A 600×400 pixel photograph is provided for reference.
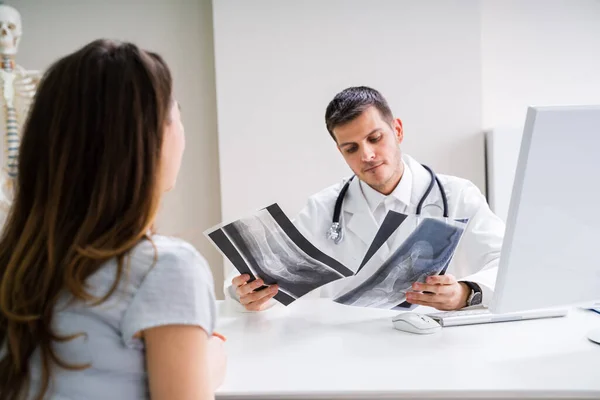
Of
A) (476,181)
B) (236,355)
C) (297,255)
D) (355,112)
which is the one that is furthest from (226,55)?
(236,355)

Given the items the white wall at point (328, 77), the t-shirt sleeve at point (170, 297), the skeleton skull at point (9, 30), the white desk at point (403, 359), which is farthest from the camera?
the white wall at point (328, 77)

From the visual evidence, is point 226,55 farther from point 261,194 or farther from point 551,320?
point 551,320

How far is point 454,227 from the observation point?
1.21 m

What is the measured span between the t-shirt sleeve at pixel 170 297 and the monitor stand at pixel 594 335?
2.54 feet

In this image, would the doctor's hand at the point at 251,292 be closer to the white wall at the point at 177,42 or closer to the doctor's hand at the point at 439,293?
the doctor's hand at the point at 439,293

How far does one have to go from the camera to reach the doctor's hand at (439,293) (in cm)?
130

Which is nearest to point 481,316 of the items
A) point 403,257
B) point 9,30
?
point 403,257

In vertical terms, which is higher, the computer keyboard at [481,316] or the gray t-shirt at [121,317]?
the gray t-shirt at [121,317]

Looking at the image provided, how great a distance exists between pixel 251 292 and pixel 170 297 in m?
0.66

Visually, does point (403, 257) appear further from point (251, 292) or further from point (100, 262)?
point (100, 262)

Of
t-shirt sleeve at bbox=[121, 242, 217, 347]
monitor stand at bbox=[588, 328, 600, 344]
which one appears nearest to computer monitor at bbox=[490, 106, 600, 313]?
monitor stand at bbox=[588, 328, 600, 344]

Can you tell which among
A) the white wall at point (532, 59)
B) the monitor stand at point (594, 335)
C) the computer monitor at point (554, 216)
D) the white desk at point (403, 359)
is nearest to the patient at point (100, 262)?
the white desk at point (403, 359)

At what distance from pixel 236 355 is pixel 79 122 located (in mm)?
560

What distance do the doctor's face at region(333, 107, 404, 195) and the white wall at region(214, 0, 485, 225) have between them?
76 centimetres
